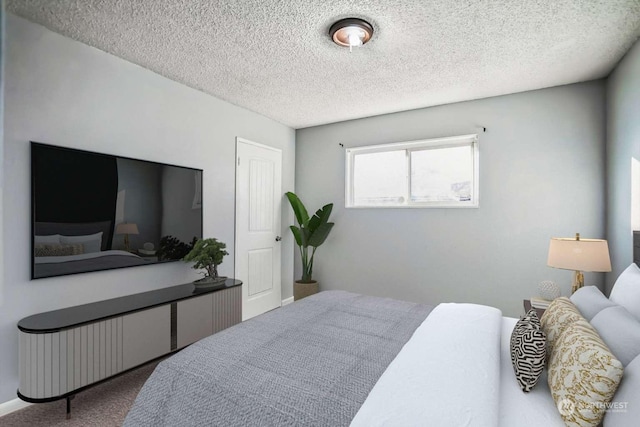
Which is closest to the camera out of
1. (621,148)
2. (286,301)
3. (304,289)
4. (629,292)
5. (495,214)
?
(629,292)

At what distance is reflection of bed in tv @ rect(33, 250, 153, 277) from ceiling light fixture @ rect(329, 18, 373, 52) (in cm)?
223

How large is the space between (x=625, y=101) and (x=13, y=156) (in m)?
4.17

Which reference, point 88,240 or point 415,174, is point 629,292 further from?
point 88,240

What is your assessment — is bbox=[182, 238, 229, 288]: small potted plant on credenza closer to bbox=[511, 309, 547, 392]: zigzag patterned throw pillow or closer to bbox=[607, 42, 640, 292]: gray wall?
bbox=[511, 309, 547, 392]: zigzag patterned throw pillow

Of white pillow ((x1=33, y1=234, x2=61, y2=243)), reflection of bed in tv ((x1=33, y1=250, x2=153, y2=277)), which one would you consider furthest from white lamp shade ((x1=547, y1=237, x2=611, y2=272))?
white pillow ((x1=33, y1=234, x2=61, y2=243))

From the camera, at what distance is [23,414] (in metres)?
2.14

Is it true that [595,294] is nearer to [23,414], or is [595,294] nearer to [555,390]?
[555,390]

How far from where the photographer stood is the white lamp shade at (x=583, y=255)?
2.38 meters

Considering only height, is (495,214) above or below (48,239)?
above

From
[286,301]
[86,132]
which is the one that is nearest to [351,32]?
[86,132]

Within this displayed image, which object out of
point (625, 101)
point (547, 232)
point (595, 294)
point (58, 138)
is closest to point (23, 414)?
point (58, 138)

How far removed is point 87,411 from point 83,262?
3.13 ft

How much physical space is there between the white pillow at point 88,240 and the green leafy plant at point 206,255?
2.25 feet

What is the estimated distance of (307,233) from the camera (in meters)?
4.25
